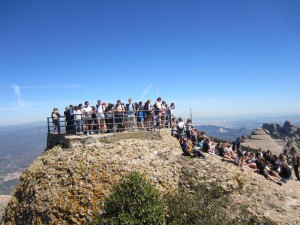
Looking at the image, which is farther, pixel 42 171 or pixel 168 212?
pixel 42 171

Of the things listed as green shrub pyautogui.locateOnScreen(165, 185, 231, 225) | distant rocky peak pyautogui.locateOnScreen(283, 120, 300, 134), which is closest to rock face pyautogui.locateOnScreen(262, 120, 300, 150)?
distant rocky peak pyautogui.locateOnScreen(283, 120, 300, 134)

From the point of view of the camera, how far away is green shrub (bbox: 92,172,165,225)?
10656 millimetres

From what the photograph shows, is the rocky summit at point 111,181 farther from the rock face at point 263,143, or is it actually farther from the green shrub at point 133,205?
the rock face at point 263,143

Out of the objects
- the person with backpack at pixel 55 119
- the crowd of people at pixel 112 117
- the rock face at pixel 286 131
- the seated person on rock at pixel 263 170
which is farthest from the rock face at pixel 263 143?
the person with backpack at pixel 55 119

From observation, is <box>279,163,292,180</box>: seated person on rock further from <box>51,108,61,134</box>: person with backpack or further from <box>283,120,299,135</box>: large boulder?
<box>283,120,299,135</box>: large boulder

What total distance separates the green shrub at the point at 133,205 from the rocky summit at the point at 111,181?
1.09m

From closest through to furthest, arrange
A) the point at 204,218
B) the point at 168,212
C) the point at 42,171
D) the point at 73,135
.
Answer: the point at 204,218 < the point at 168,212 < the point at 42,171 < the point at 73,135

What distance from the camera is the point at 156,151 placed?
16531 mm

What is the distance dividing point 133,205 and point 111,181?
2476 millimetres

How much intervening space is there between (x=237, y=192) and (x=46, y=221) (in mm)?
9625

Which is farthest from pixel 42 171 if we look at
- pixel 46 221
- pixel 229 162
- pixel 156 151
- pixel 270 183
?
pixel 270 183

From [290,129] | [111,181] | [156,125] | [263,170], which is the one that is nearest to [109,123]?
[156,125]

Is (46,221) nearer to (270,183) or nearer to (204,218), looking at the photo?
(204,218)

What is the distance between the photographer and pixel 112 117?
18.0 metres
